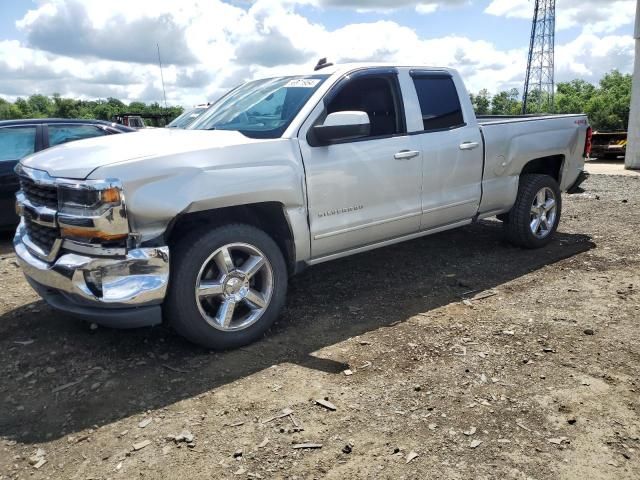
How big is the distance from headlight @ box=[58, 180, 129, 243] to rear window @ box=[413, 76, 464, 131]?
2.78 metres

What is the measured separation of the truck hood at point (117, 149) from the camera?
339 centimetres

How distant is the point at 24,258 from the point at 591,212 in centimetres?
748

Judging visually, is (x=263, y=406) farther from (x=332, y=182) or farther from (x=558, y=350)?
(x=558, y=350)

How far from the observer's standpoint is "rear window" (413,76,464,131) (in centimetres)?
497

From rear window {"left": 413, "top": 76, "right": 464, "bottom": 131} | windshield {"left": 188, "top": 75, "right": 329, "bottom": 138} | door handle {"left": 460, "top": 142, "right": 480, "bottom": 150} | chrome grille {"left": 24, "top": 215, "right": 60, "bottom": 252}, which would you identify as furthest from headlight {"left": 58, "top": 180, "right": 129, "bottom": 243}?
door handle {"left": 460, "top": 142, "right": 480, "bottom": 150}

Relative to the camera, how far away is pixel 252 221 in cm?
408

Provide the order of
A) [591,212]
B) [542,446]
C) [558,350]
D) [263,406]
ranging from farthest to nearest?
[591,212] → [558,350] → [263,406] → [542,446]

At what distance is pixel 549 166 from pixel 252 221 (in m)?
3.99

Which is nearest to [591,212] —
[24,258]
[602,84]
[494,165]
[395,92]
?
[494,165]

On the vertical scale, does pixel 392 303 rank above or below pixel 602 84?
below

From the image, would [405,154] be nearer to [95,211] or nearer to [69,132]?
[95,211]

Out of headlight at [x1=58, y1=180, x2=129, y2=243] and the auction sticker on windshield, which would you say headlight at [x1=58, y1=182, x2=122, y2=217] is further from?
the auction sticker on windshield

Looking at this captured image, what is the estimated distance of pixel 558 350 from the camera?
12.4 feet

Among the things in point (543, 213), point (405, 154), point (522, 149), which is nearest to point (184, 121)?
point (405, 154)
